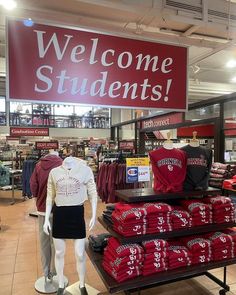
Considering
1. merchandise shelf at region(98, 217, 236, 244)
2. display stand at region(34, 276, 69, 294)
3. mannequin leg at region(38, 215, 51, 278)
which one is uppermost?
merchandise shelf at region(98, 217, 236, 244)

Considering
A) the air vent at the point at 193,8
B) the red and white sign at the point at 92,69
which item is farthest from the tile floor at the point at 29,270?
the air vent at the point at 193,8

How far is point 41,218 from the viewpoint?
3.26 m

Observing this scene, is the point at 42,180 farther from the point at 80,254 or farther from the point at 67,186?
the point at 80,254

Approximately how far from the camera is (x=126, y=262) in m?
2.28

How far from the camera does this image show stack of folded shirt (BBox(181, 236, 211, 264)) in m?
2.57

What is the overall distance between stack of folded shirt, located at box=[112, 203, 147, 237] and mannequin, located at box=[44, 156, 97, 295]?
1.81ft

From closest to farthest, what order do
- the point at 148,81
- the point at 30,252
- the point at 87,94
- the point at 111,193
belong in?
the point at 87,94 → the point at 148,81 → the point at 30,252 → the point at 111,193

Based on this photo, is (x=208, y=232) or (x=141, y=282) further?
(x=208, y=232)

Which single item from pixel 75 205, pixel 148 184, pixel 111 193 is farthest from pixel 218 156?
pixel 75 205

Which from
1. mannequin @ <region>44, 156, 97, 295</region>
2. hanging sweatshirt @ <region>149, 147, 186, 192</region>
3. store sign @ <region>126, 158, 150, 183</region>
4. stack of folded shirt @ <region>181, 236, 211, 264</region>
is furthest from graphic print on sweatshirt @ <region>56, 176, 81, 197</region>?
store sign @ <region>126, 158, 150, 183</region>

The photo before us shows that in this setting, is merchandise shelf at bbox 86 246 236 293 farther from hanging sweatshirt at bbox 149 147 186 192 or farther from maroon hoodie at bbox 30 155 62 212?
maroon hoodie at bbox 30 155 62 212

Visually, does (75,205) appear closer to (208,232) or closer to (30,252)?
(208,232)

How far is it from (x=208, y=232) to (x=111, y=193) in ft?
7.97

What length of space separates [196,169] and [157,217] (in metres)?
0.68
